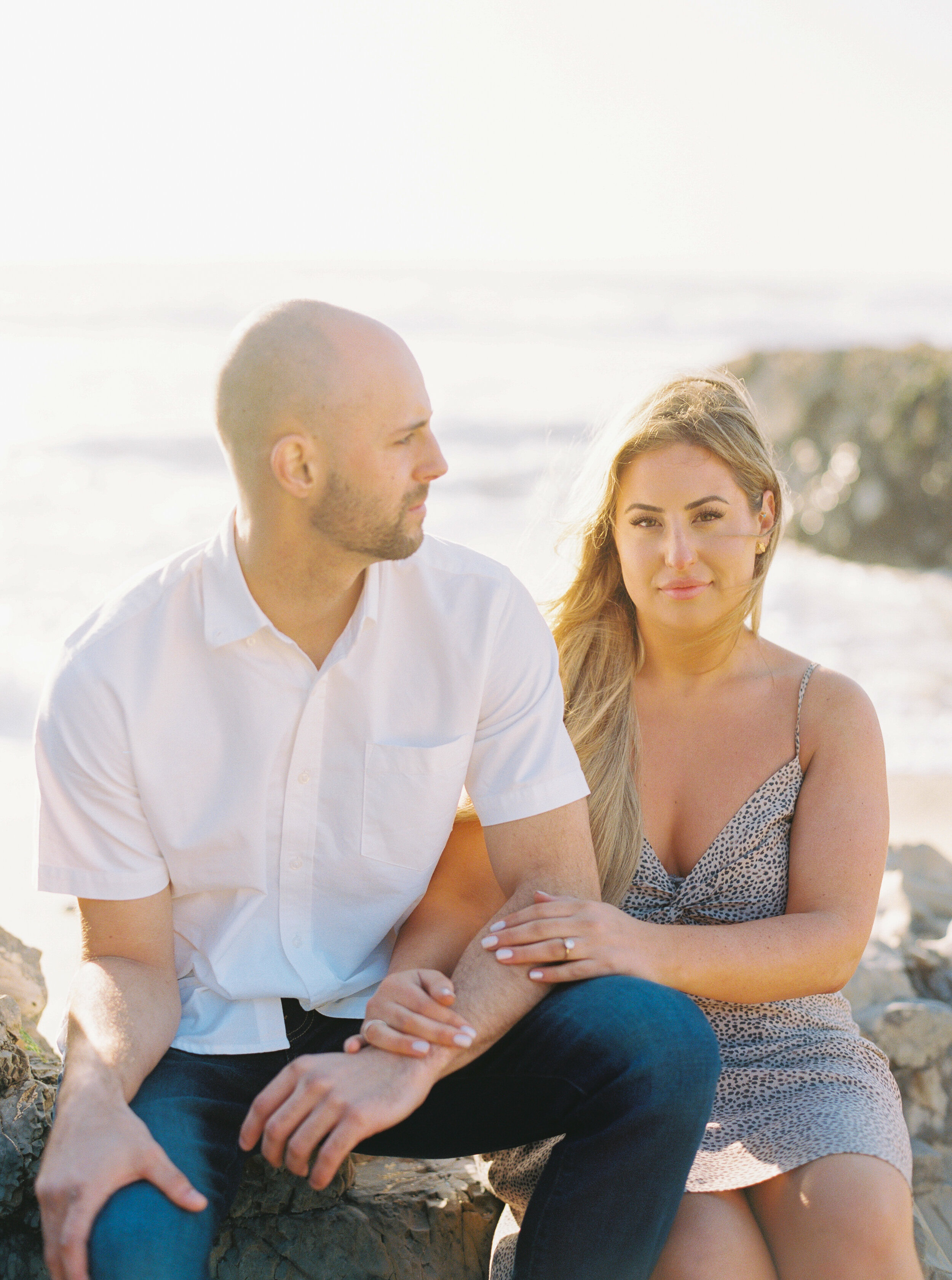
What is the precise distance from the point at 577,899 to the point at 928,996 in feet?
6.70

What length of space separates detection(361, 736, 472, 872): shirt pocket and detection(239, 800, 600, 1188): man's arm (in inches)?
9.0

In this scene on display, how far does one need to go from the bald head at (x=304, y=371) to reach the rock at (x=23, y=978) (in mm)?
1627

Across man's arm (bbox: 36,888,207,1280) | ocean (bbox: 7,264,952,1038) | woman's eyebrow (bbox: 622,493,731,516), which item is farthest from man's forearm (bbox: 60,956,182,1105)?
woman's eyebrow (bbox: 622,493,731,516)

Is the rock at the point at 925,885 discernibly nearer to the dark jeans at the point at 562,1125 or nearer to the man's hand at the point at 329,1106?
the dark jeans at the point at 562,1125

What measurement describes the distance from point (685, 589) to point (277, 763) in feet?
3.47

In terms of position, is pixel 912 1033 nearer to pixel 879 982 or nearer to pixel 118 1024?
pixel 879 982

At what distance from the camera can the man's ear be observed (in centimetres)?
203

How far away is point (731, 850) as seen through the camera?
2543 mm

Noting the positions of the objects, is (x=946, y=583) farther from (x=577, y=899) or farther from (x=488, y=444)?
(x=577, y=899)

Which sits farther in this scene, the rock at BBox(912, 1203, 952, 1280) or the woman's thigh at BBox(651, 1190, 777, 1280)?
the rock at BBox(912, 1203, 952, 1280)

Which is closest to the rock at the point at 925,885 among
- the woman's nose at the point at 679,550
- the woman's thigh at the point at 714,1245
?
the woman's nose at the point at 679,550

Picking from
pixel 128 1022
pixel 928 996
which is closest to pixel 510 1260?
pixel 128 1022

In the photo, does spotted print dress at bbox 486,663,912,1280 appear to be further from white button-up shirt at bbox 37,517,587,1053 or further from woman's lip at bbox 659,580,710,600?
white button-up shirt at bbox 37,517,587,1053

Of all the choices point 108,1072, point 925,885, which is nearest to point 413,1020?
point 108,1072
